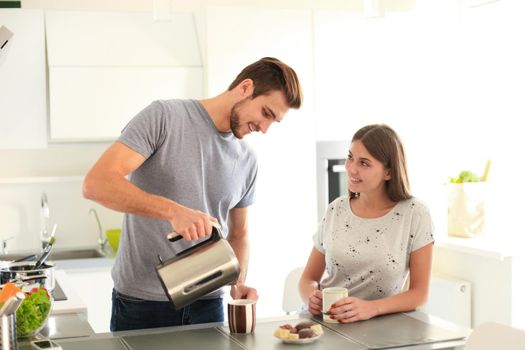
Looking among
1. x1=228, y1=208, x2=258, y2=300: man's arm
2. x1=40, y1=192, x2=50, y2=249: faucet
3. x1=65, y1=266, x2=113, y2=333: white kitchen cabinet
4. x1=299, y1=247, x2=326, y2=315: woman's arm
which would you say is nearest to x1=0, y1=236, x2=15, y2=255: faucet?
x1=40, y1=192, x2=50, y2=249: faucet

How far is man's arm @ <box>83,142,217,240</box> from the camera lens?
198 cm

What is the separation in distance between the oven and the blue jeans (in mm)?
2008

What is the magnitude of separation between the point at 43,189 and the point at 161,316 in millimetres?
2361

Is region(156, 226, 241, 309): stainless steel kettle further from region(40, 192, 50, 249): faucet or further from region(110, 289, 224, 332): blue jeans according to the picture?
region(40, 192, 50, 249): faucet

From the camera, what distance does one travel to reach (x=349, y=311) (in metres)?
2.25

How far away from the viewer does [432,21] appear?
4.54m

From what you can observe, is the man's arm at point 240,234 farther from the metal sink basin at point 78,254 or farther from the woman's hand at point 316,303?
the metal sink basin at point 78,254

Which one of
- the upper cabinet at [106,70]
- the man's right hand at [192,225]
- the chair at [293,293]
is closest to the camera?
the man's right hand at [192,225]

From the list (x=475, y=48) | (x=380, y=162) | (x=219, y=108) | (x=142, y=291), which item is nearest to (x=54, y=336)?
(x=142, y=291)

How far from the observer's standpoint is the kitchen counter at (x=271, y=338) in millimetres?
2004

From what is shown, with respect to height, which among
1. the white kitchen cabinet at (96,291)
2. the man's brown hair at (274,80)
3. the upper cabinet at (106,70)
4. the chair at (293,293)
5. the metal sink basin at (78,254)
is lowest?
the white kitchen cabinet at (96,291)

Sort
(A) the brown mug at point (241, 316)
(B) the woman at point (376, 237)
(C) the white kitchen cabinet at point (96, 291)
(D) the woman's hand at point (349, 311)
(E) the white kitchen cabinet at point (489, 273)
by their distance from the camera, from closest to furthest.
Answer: (A) the brown mug at point (241, 316) → (D) the woman's hand at point (349, 311) → (B) the woman at point (376, 237) → (E) the white kitchen cabinet at point (489, 273) → (C) the white kitchen cabinet at point (96, 291)

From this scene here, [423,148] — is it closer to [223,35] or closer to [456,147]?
[456,147]

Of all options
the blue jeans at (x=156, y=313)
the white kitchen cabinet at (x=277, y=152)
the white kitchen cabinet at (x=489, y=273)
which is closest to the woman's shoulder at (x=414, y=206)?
the blue jeans at (x=156, y=313)
